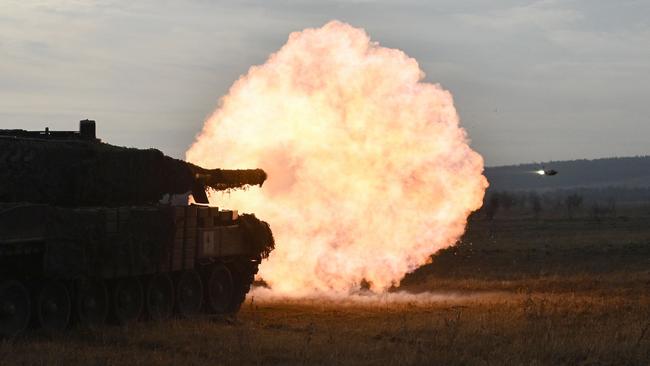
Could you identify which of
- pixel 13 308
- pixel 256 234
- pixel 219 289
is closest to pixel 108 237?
pixel 13 308

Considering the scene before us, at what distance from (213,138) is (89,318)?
10.3 meters

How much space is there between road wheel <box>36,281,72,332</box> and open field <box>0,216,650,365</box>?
69cm

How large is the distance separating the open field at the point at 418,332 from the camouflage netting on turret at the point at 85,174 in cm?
305

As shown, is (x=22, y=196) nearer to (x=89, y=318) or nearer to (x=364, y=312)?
(x=89, y=318)

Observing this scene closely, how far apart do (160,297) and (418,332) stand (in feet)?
21.8

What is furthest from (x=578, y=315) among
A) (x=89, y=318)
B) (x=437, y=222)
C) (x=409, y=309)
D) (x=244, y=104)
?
(x=244, y=104)

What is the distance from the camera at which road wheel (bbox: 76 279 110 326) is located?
24344 mm

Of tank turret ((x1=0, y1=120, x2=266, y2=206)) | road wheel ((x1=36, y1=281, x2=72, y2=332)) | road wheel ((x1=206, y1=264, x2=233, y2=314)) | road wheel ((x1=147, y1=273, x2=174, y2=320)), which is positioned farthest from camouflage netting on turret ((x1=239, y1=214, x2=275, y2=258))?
road wheel ((x1=36, y1=281, x2=72, y2=332))

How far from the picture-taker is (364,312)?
A: 28.5 meters

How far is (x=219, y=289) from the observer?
29.8 metres

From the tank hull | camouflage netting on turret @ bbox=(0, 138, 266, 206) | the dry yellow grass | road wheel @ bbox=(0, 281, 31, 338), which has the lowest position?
the dry yellow grass

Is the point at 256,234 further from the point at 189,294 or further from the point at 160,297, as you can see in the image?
the point at 160,297

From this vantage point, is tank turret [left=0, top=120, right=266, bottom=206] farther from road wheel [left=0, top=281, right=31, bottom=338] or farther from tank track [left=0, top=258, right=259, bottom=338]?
road wheel [left=0, top=281, right=31, bottom=338]

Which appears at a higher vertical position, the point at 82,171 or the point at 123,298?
the point at 82,171
